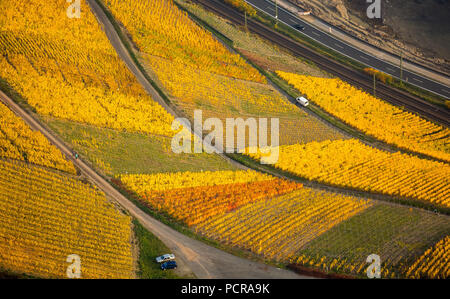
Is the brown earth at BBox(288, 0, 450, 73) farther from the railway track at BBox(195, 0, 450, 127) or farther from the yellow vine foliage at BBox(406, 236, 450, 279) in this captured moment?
the yellow vine foliage at BBox(406, 236, 450, 279)

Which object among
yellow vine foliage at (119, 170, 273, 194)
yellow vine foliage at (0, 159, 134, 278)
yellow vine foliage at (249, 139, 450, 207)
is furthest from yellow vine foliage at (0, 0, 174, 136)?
yellow vine foliage at (249, 139, 450, 207)

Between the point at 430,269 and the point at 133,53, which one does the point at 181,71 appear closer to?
the point at 133,53

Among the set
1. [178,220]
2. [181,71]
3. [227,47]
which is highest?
[227,47]

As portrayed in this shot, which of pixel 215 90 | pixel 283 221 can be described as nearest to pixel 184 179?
pixel 283 221

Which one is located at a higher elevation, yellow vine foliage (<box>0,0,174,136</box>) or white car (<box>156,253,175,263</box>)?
yellow vine foliage (<box>0,0,174,136</box>)

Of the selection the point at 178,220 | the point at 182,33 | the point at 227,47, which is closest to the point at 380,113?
the point at 227,47

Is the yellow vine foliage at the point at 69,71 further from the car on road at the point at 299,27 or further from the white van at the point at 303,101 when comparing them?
the car on road at the point at 299,27

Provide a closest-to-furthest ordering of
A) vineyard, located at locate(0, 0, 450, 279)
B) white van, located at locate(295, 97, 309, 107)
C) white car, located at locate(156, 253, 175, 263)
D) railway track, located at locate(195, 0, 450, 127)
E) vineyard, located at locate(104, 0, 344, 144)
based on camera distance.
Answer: white car, located at locate(156, 253, 175, 263) < vineyard, located at locate(0, 0, 450, 279) < vineyard, located at locate(104, 0, 344, 144) < white van, located at locate(295, 97, 309, 107) < railway track, located at locate(195, 0, 450, 127)

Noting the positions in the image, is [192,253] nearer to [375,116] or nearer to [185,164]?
[185,164]
